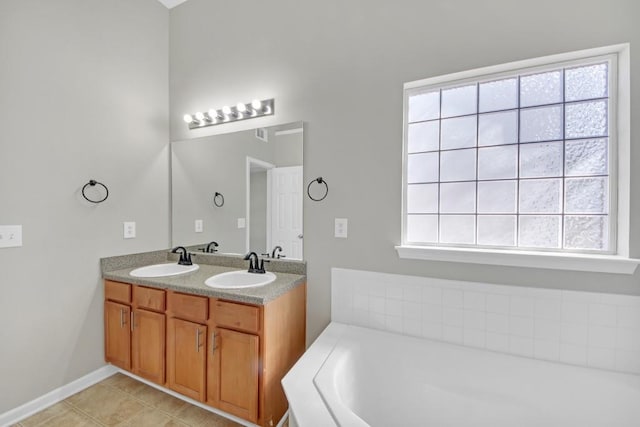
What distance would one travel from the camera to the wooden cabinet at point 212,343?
4.85 ft

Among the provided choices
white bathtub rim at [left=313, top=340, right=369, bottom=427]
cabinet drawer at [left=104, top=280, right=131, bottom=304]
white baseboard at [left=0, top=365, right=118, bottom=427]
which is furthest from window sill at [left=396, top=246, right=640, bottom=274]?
white baseboard at [left=0, top=365, right=118, bottom=427]

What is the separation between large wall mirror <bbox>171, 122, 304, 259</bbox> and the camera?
6.40ft

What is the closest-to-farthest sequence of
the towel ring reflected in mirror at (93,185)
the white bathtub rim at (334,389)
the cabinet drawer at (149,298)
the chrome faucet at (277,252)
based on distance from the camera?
the white bathtub rim at (334,389) < the cabinet drawer at (149,298) < the towel ring reflected in mirror at (93,185) < the chrome faucet at (277,252)

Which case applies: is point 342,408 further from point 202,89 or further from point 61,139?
point 202,89

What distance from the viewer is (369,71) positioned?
67.6 inches

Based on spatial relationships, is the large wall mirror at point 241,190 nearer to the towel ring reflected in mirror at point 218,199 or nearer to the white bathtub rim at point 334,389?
the towel ring reflected in mirror at point 218,199

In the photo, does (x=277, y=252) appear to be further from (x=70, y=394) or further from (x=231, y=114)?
(x=70, y=394)

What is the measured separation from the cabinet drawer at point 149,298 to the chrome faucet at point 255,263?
590mm

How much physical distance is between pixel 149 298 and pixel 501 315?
2.18 meters

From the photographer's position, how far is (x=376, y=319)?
1.72m

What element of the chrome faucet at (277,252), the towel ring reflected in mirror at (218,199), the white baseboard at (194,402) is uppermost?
the towel ring reflected in mirror at (218,199)

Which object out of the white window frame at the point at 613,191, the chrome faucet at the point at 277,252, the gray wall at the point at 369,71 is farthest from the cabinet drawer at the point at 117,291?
the white window frame at the point at 613,191

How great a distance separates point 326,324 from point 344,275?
1.25 feet

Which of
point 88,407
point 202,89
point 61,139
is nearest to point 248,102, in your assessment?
point 202,89
